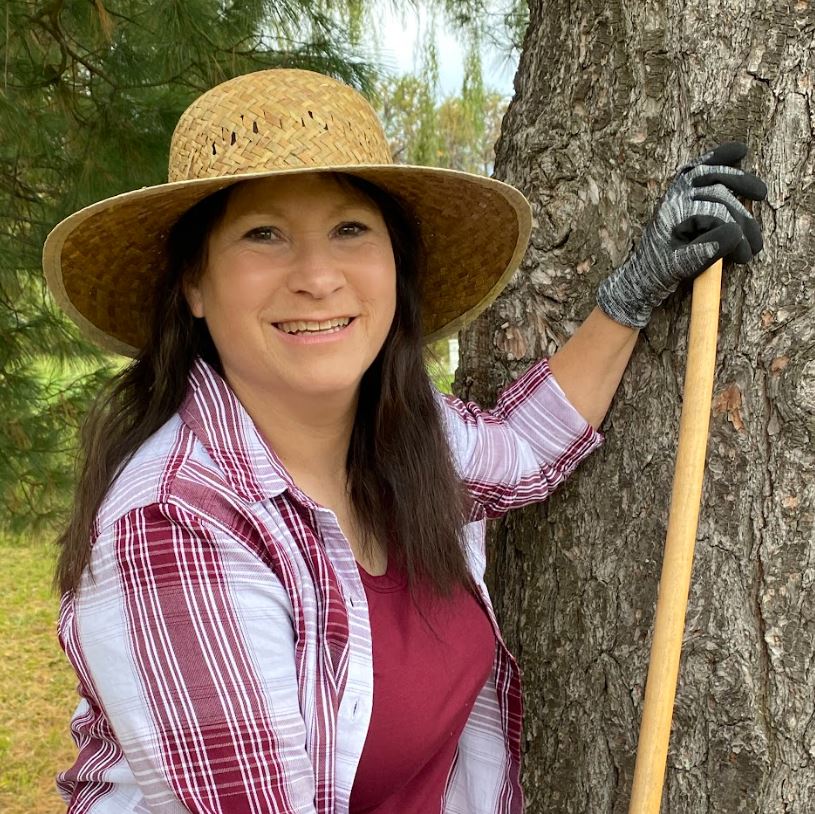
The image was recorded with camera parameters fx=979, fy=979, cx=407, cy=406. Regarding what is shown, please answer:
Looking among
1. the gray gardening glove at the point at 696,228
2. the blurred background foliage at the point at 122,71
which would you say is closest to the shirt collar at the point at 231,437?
the gray gardening glove at the point at 696,228

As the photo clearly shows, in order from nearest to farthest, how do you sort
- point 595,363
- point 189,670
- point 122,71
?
point 189,670 → point 595,363 → point 122,71

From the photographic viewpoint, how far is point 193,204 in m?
1.68

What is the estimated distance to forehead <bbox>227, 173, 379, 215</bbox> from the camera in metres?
1.64

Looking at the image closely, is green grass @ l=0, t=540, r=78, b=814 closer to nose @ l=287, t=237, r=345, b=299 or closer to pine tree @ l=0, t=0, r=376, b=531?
pine tree @ l=0, t=0, r=376, b=531

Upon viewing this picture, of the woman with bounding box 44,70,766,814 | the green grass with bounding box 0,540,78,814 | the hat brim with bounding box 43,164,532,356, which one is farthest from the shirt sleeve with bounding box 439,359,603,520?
the green grass with bounding box 0,540,78,814

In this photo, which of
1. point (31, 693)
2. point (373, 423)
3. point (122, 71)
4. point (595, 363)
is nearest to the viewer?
point (595, 363)

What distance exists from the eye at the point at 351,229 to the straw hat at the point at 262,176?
9 cm

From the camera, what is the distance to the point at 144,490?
1489mm

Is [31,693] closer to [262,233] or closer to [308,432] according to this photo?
[308,432]

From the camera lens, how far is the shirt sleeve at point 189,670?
1.41 m

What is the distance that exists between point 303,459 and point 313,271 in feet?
1.32

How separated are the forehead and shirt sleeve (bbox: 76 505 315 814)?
0.54m

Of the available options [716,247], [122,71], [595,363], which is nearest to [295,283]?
[595,363]

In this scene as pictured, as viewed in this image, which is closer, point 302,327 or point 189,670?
point 189,670
